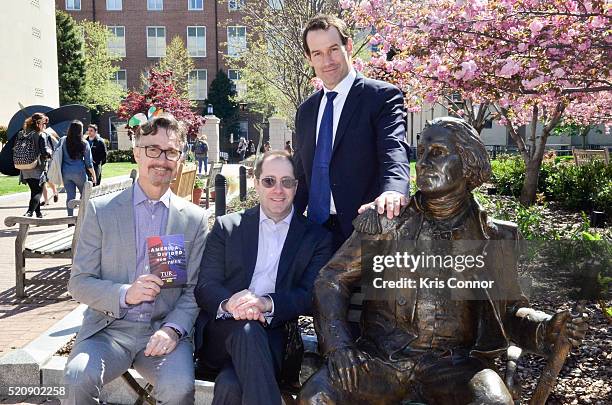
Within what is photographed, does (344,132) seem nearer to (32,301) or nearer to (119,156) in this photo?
(32,301)

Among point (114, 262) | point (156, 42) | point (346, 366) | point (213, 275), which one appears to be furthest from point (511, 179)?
point (156, 42)

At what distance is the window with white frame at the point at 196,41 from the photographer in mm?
53312

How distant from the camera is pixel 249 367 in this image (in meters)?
2.82

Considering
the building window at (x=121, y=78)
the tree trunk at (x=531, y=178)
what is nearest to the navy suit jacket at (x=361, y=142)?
the tree trunk at (x=531, y=178)

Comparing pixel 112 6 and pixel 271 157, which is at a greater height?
pixel 112 6

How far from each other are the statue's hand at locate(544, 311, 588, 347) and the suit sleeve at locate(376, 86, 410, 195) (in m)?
0.93

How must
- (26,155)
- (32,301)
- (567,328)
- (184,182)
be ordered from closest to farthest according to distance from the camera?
(567,328) → (32,301) → (184,182) → (26,155)

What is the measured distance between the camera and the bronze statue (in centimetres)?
256

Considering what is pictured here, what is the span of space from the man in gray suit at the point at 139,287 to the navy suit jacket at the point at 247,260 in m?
0.15

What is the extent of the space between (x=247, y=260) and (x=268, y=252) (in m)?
0.12

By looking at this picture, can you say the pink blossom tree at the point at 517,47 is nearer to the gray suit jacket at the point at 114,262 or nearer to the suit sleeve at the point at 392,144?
the suit sleeve at the point at 392,144

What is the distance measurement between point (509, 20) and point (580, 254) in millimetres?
2465

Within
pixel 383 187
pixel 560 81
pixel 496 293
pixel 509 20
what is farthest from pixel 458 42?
Result: pixel 496 293

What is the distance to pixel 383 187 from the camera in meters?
3.14
